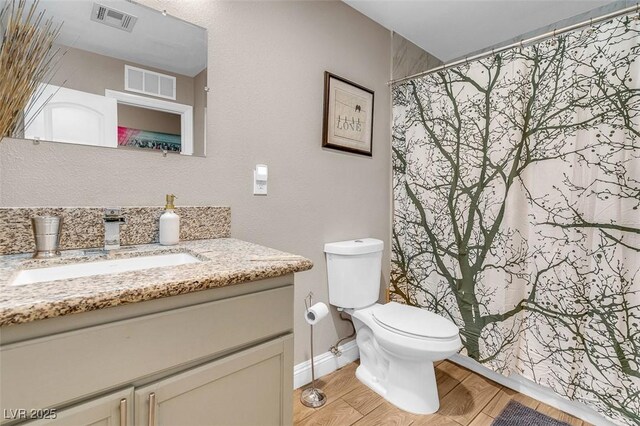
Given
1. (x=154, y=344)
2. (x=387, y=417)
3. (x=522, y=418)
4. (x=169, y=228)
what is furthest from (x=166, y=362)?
(x=522, y=418)

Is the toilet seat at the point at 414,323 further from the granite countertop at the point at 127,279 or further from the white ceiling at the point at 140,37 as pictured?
the white ceiling at the point at 140,37

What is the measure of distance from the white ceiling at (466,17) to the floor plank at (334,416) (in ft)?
7.44

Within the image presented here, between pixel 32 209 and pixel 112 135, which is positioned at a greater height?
pixel 112 135

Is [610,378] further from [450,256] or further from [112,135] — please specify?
[112,135]

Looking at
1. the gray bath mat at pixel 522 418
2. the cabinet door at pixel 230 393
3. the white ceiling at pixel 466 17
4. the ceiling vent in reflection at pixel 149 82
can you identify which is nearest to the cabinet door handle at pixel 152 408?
the cabinet door at pixel 230 393

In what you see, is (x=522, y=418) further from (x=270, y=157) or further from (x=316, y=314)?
(x=270, y=157)

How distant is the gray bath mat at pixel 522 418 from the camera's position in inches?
57.0

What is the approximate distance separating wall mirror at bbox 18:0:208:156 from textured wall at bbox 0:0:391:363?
46 mm

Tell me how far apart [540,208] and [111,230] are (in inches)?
74.4

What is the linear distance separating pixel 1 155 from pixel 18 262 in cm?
35

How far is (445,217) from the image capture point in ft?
6.17

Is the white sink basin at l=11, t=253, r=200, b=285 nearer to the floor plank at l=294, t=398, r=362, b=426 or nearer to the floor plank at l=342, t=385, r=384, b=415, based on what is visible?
the floor plank at l=294, t=398, r=362, b=426

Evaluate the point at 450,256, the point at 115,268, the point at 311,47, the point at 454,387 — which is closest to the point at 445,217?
the point at 450,256

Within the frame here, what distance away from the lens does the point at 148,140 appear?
1175mm
